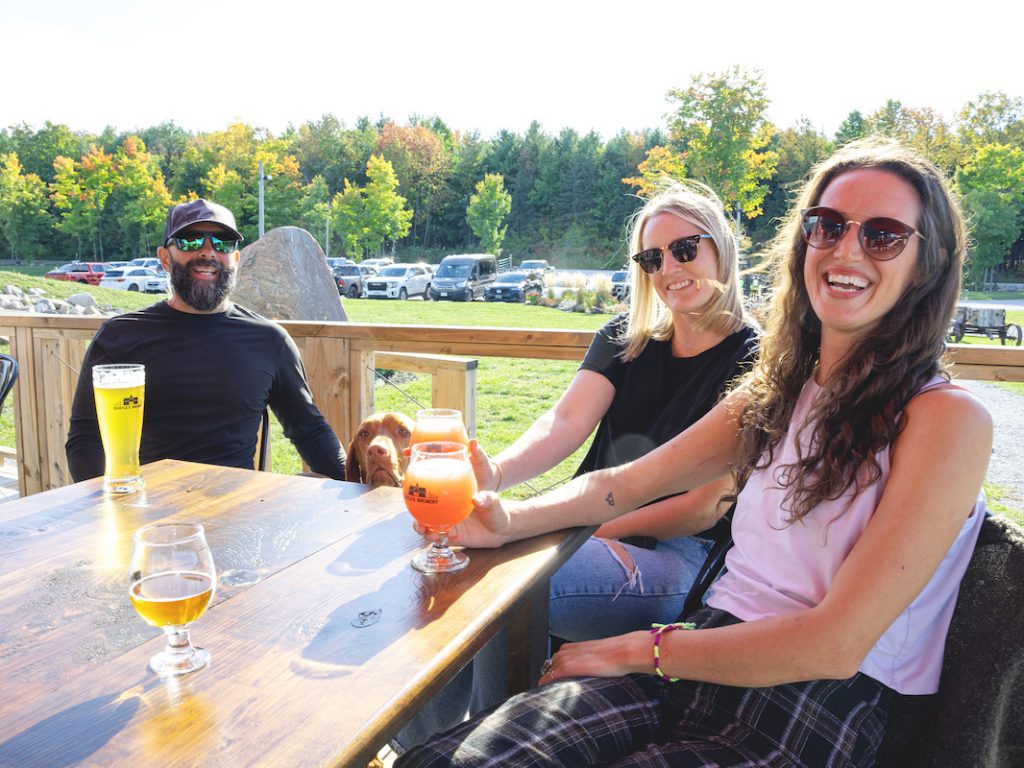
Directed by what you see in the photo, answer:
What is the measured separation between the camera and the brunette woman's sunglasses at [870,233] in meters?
1.32

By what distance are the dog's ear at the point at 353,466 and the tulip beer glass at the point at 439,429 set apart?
80 centimetres

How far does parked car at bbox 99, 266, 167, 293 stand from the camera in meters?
29.6

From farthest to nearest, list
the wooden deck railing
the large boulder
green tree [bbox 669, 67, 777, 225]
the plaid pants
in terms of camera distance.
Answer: green tree [bbox 669, 67, 777, 225] < the large boulder < the wooden deck railing < the plaid pants

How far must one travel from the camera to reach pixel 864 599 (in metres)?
1.11

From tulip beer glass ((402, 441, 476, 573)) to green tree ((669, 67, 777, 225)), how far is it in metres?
22.7

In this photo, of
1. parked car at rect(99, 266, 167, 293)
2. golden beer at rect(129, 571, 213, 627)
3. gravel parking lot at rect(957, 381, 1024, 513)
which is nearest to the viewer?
golden beer at rect(129, 571, 213, 627)

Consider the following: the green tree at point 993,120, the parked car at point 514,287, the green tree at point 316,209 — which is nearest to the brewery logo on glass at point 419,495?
the parked car at point 514,287

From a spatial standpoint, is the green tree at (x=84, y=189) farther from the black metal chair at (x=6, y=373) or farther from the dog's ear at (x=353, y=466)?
the dog's ear at (x=353, y=466)

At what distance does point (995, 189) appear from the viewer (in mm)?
29578

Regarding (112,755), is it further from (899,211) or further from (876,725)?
(899,211)

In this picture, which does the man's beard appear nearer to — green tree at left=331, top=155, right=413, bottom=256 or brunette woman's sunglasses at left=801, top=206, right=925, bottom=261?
brunette woman's sunglasses at left=801, top=206, right=925, bottom=261

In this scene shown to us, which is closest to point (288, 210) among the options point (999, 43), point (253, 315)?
point (999, 43)

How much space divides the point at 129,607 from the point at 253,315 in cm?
180

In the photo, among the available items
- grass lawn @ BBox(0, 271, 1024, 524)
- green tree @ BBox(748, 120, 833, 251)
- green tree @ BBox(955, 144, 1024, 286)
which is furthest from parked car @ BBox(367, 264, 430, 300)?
green tree @ BBox(955, 144, 1024, 286)
